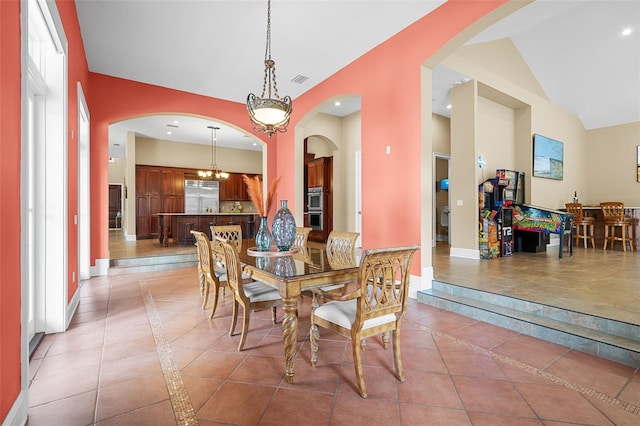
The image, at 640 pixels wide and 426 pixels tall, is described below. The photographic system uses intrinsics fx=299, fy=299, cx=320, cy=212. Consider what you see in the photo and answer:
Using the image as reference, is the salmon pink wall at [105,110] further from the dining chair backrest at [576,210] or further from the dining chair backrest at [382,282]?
the dining chair backrest at [576,210]

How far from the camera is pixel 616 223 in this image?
625 cm

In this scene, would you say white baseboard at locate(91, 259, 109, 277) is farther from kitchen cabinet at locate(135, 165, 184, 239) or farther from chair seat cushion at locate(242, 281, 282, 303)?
kitchen cabinet at locate(135, 165, 184, 239)

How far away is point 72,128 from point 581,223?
9216 mm

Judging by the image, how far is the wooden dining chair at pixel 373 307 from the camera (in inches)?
69.6

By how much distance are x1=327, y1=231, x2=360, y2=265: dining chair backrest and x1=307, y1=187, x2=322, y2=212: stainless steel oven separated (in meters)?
4.86

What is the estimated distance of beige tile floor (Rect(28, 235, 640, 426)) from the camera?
1.60 m

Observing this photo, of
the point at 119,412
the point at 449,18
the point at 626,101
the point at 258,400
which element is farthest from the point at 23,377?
the point at 626,101

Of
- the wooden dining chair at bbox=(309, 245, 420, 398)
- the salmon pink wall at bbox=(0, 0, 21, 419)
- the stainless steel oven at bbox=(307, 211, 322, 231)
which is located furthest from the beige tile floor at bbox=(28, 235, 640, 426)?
the stainless steel oven at bbox=(307, 211, 322, 231)

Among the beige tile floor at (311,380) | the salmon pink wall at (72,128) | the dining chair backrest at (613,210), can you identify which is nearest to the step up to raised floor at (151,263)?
the salmon pink wall at (72,128)

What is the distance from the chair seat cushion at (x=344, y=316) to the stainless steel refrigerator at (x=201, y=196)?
8.65 metres

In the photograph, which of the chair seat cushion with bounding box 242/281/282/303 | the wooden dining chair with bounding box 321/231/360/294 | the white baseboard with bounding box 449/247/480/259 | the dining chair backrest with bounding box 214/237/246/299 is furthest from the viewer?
the white baseboard with bounding box 449/247/480/259

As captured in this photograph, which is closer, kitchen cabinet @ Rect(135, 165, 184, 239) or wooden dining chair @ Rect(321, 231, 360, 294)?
wooden dining chair @ Rect(321, 231, 360, 294)

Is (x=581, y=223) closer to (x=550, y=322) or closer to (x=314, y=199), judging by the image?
(x=550, y=322)

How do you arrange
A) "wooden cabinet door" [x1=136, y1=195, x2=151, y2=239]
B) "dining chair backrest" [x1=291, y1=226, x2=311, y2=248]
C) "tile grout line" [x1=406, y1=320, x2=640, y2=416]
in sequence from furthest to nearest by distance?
"wooden cabinet door" [x1=136, y1=195, x2=151, y2=239], "dining chair backrest" [x1=291, y1=226, x2=311, y2=248], "tile grout line" [x1=406, y1=320, x2=640, y2=416]
